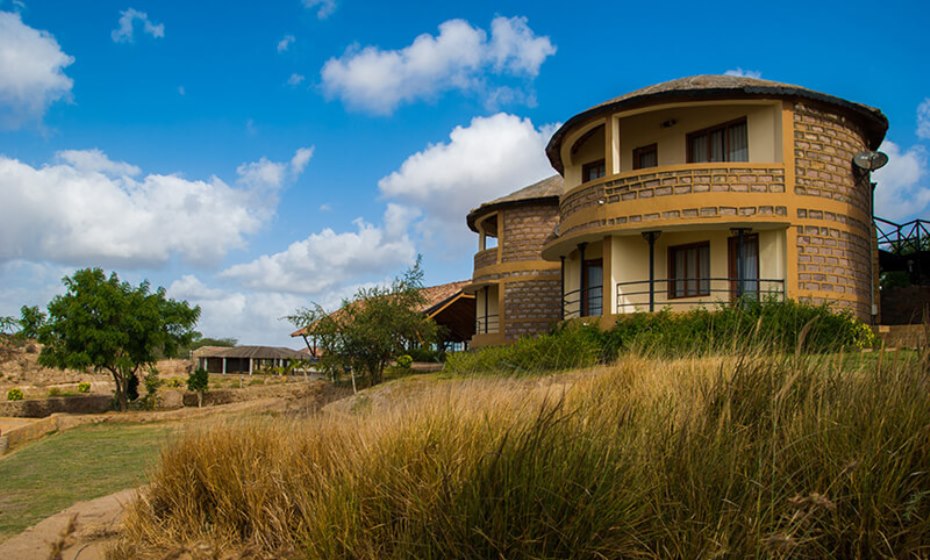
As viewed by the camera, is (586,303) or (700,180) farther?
(586,303)

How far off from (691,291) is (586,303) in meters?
3.43

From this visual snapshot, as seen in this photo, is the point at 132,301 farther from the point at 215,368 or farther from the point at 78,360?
the point at 215,368

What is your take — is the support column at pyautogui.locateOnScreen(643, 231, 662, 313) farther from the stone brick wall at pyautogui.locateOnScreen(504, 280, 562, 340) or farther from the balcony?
the stone brick wall at pyautogui.locateOnScreen(504, 280, 562, 340)

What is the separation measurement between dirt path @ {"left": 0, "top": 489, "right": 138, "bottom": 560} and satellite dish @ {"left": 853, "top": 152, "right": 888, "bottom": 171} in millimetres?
16142

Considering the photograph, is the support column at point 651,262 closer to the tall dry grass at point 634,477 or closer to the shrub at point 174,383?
the tall dry grass at point 634,477

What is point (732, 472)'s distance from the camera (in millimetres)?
3926

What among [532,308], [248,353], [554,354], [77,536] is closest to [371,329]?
[532,308]

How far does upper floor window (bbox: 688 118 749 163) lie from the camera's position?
54.4 ft

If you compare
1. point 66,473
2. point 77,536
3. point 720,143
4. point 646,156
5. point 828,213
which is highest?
point 646,156

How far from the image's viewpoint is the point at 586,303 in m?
19.8

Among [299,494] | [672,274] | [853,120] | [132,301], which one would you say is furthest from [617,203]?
[132,301]

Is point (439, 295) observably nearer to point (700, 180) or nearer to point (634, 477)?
point (700, 180)

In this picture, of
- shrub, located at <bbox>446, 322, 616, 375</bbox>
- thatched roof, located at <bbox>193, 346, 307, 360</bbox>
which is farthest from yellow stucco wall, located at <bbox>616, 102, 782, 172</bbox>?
thatched roof, located at <bbox>193, 346, 307, 360</bbox>

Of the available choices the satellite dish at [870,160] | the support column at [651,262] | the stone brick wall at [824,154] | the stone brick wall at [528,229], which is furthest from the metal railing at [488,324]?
the satellite dish at [870,160]
